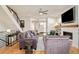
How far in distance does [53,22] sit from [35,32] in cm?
81

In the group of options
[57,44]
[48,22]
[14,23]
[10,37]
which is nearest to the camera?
[57,44]

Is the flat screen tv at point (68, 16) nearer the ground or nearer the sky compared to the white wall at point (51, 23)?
nearer the sky

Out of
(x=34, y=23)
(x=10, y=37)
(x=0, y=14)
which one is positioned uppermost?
(x=0, y=14)

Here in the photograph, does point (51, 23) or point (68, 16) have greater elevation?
point (68, 16)

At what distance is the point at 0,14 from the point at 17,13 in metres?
1.30

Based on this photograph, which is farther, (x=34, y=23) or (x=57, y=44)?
(x=34, y=23)

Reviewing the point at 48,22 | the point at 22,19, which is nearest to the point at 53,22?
the point at 48,22

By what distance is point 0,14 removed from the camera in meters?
4.81

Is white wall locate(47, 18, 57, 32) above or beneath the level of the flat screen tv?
beneath
